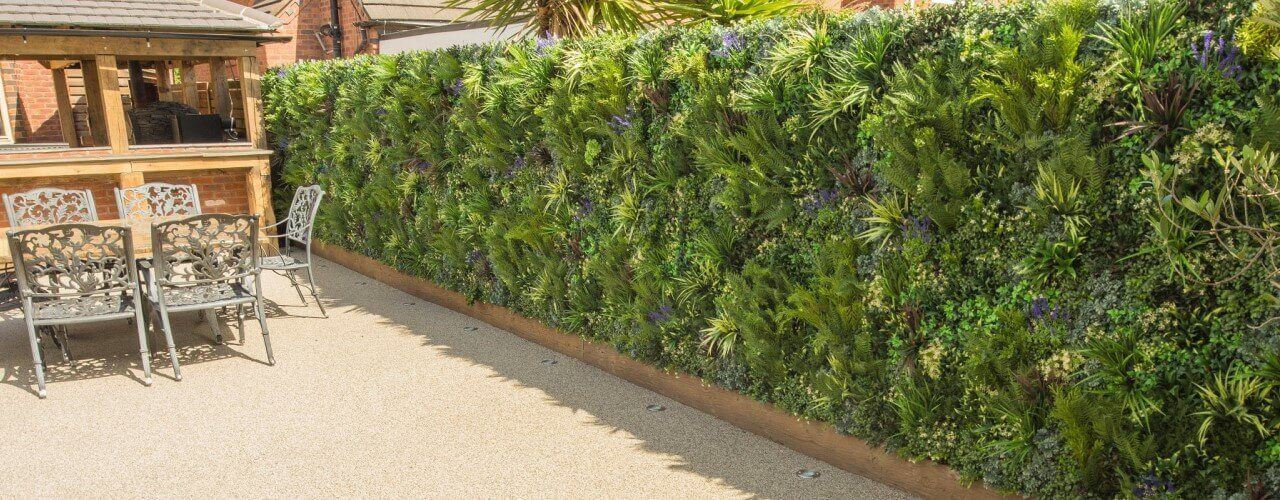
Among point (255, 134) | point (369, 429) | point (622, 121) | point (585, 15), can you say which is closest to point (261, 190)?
point (255, 134)

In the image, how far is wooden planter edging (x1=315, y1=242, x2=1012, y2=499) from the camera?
375 centimetres

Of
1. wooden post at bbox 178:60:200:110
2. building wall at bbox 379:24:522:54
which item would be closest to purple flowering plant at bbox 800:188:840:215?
building wall at bbox 379:24:522:54

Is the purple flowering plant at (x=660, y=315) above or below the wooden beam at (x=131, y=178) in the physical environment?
above

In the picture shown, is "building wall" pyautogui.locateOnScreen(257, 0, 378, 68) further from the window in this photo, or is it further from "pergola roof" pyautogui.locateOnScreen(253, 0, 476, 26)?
the window

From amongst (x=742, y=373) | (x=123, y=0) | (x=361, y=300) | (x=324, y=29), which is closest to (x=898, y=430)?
(x=742, y=373)

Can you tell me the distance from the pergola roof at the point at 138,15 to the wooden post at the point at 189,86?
6.31 metres

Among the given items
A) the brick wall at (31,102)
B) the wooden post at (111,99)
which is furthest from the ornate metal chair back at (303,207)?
the brick wall at (31,102)

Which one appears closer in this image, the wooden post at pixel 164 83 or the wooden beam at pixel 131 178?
the wooden beam at pixel 131 178

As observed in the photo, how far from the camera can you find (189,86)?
53.9 ft

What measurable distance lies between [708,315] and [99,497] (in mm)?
→ 3024

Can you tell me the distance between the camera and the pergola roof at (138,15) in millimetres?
9266

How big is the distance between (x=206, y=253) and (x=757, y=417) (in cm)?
375

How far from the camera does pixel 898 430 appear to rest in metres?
3.81

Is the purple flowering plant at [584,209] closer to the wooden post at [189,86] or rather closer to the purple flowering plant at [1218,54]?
the purple flowering plant at [1218,54]
